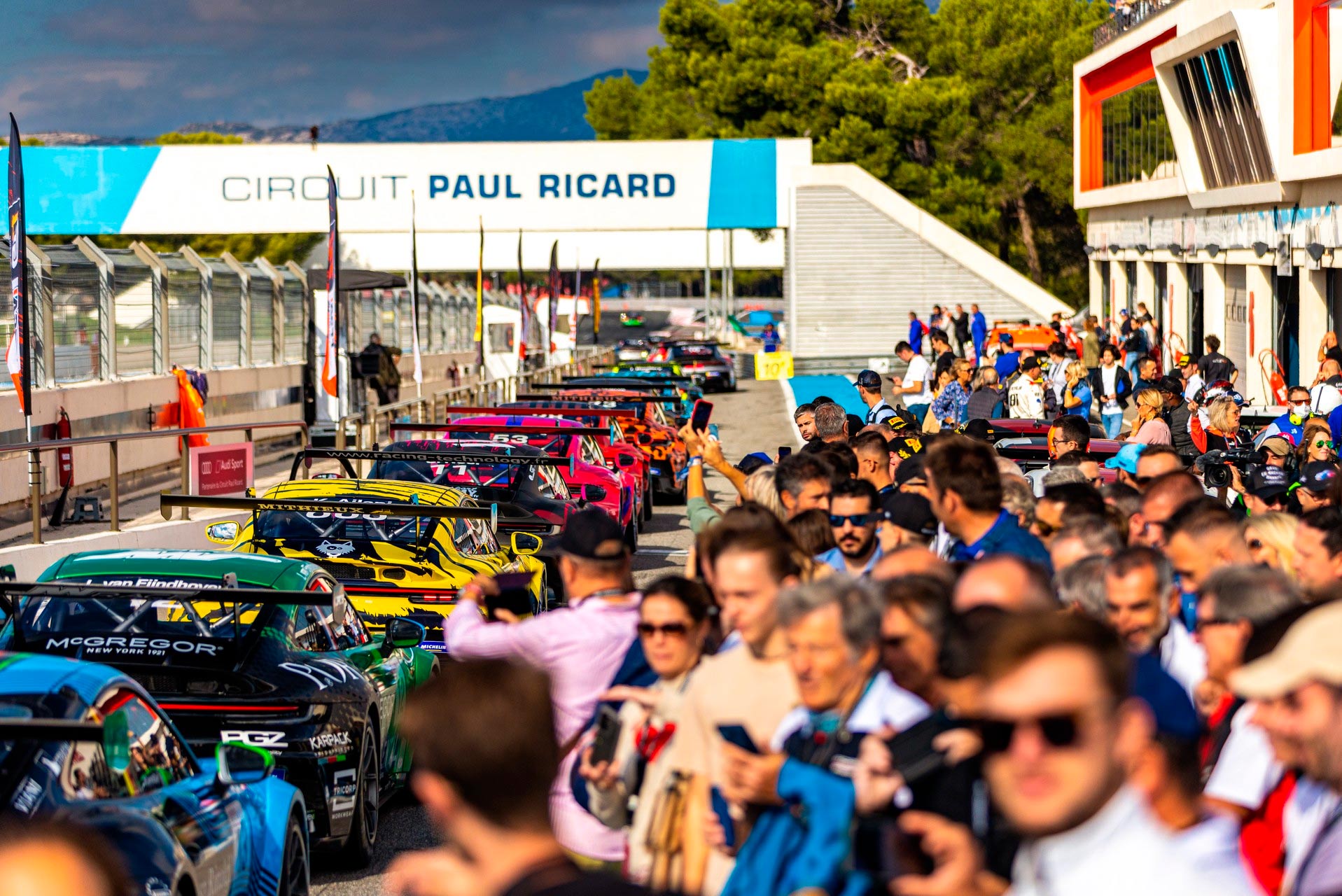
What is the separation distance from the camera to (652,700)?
16.7 ft

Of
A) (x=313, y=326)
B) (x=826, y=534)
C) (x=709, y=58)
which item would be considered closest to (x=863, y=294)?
(x=709, y=58)

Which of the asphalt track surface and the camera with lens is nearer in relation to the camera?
the asphalt track surface

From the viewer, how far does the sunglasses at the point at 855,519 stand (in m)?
7.13

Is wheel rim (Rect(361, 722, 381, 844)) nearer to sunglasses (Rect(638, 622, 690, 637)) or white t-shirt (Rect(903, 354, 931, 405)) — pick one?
sunglasses (Rect(638, 622, 690, 637))

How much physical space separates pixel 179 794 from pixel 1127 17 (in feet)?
152

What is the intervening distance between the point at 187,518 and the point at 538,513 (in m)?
4.01

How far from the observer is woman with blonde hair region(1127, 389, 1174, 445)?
13195 mm

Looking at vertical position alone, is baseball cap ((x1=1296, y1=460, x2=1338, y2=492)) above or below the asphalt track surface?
above

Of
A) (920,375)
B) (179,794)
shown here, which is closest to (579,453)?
(920,375)

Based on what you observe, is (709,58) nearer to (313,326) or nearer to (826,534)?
(313,326)

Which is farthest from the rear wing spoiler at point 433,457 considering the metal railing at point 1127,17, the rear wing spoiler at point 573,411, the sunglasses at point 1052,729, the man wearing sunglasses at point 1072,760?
the metal railing at point 1127,17

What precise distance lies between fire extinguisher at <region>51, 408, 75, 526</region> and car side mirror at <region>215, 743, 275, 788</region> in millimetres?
12216

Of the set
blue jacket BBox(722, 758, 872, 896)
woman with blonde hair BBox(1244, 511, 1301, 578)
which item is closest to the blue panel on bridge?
woman with blonde hair BBox(1244, 511, 1301, 578)

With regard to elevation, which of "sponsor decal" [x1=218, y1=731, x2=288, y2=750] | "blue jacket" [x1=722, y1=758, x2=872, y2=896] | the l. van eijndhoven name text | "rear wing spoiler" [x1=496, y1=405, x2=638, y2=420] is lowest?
"sponsor decal" [x1=218, y1=731, x2=288, y2=750]
